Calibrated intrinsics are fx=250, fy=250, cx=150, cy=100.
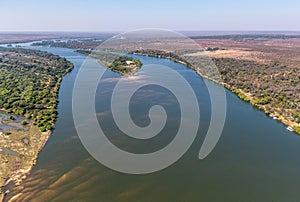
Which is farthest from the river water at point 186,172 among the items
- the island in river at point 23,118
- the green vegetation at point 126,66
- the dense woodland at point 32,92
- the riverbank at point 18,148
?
the green vegetation at point 126,66

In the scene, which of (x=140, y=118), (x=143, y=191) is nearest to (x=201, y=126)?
(x=140, y=118)

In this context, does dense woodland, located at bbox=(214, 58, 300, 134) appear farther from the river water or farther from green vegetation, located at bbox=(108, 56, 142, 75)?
green vegetation, located at bbox=(108, 56, 142, 75)

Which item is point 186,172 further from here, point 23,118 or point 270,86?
point 270,86

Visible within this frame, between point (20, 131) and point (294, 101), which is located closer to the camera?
point (20, 131)

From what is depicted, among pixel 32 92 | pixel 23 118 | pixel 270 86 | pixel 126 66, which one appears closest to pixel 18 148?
pixel 23 118

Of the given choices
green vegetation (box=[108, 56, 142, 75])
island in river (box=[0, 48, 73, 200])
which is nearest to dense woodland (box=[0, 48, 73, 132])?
island in river (box=[0, 48, 73, 200])

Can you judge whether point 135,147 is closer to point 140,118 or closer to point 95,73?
point 140,118
